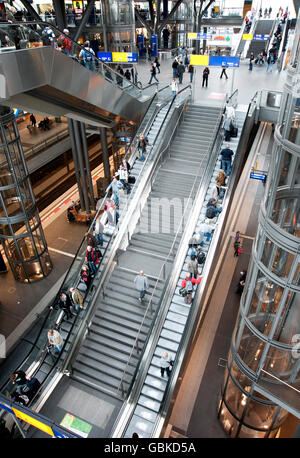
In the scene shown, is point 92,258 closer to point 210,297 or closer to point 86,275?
point 86,275

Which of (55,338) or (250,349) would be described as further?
(55,338)

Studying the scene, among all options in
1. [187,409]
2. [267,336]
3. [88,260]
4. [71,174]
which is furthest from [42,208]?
[267,336]

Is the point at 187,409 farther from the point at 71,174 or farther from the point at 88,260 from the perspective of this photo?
the point at 71,174

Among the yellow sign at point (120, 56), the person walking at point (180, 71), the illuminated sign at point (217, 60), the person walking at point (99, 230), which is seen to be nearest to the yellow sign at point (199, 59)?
the illuminated sign at point (217, 60)

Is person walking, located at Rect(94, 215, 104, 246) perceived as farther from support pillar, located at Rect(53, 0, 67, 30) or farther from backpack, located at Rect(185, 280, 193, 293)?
support pillar, located at Rect(53, 0, 67, 30)

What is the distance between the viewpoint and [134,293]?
414 inches

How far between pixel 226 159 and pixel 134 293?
5871 mm

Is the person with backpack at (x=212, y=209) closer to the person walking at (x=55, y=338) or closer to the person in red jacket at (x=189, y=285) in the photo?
the person in red jacket at (x=189, y=285)

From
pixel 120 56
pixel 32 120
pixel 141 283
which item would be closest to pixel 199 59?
pixel 120 56

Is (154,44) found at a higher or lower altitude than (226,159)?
higher

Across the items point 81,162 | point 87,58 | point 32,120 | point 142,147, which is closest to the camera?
point 87,58

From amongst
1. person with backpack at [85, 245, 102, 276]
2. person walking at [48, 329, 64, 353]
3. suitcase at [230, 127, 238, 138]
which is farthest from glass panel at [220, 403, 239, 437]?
suitcase at [230, 127, 238, 138]
